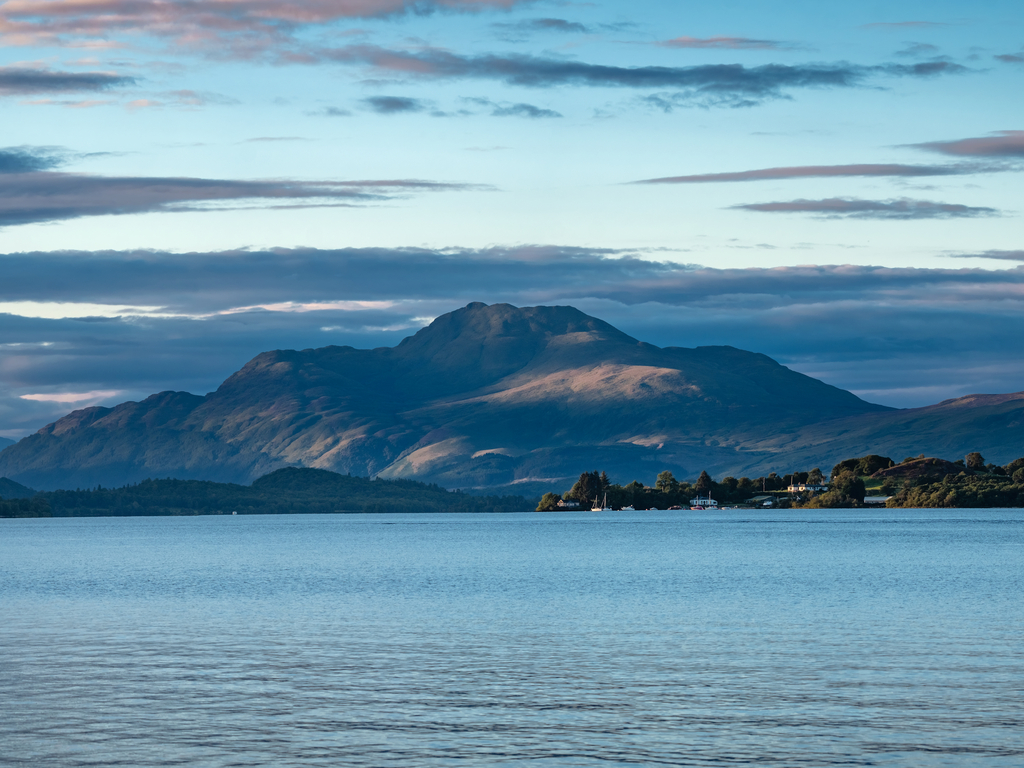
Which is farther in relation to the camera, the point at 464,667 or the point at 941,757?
the point at 464,667

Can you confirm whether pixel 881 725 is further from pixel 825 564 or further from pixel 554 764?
pixel 825 564

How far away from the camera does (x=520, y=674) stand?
51.3 meters

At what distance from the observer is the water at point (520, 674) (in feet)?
122

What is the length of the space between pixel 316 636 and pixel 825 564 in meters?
82.9

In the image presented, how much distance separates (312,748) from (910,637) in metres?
36.2

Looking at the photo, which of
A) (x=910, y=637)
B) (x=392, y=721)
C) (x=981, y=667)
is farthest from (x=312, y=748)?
(x=910, y=637)

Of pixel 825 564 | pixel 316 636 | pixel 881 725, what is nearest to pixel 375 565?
pixel 825 564

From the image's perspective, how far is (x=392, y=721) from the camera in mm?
41625

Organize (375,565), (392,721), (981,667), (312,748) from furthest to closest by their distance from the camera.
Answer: (375,565) → (981,667) → (392,721) → (312,748)

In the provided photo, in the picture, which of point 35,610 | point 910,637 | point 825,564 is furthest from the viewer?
point 825,564

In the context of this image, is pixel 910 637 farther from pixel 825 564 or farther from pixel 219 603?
pixel 825 564

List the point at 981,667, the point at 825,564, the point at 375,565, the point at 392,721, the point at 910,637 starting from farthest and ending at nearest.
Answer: the point at 375,565, the point at 825,564, the point at 910,637, the point at 981,667, the point at 392,721

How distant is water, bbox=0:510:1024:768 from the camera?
37281 mm

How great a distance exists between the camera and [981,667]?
51.5 m
